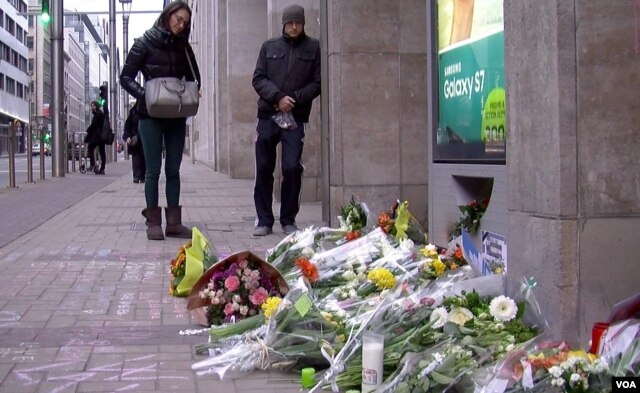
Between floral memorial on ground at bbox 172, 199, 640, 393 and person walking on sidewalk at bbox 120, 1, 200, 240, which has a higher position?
person walking on sidewalk at bbox 120, 1, 200, 240

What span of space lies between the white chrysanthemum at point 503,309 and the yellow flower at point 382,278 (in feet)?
3.49

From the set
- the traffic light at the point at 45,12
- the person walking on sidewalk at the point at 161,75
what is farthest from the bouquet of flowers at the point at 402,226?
the traffic light at the point at 45,12

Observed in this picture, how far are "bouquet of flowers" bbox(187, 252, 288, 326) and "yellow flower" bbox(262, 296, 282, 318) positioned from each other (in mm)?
231

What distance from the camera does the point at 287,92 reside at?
8758 mm

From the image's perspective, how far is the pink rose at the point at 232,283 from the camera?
17.3 feet

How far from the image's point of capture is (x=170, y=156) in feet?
29.2

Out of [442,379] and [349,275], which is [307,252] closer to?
[349,275]

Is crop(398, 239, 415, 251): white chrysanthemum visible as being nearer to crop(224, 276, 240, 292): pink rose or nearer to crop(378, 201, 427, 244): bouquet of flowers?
crop(378, 201, 427, 244): bouquet of flowers

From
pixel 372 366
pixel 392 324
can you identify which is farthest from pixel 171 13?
pixel 372 366

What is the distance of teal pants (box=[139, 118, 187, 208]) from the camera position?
8.77 m

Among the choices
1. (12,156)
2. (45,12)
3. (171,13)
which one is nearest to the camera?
(171,13)

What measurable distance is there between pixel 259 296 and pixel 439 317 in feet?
4.52

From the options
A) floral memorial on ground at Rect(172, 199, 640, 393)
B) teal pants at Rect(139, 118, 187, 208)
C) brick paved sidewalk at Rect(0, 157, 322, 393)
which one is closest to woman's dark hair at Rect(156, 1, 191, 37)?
teal pants at Rect(139, 118, 187, 208)

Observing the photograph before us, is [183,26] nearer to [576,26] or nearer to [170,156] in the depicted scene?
[170,156]
